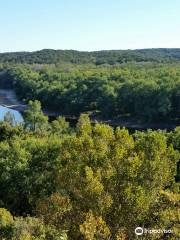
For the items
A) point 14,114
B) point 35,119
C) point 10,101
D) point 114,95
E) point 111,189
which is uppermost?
point 111,189

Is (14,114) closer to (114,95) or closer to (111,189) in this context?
(114,95)

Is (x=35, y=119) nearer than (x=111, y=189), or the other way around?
(x=111, y=189)

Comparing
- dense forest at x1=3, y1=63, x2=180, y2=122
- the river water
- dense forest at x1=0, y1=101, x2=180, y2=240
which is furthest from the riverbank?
dense forest at x1=0, y1=101, x2=180, y2=240

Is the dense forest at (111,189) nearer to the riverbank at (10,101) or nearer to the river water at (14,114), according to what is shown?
the river water at (14,114)

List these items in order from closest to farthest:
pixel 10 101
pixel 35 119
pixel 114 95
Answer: pixel 35 119 < pixel 114 95 < pixel 10 101

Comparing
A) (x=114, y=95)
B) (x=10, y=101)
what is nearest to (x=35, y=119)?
(x=114, y=95)

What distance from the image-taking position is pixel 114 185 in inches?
622

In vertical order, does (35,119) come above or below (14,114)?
above

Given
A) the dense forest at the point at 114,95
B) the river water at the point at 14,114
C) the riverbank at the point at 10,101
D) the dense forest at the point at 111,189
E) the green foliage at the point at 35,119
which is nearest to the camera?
the dense forest at the point at 111,189

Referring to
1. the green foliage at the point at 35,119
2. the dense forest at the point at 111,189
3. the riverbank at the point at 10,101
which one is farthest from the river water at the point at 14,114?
the dense forest at the point at 111,189

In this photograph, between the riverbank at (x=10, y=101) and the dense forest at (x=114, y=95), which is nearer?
the dense forest at (x=114, y=95)

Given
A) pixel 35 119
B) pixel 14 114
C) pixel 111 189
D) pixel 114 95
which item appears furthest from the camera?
pixel 14 114

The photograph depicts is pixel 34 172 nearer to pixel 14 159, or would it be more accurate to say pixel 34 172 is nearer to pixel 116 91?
pixel 14 159

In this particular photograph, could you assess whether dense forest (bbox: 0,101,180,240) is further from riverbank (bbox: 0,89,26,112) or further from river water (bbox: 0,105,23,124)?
riverbank (bbox: 0,89,26,112)
